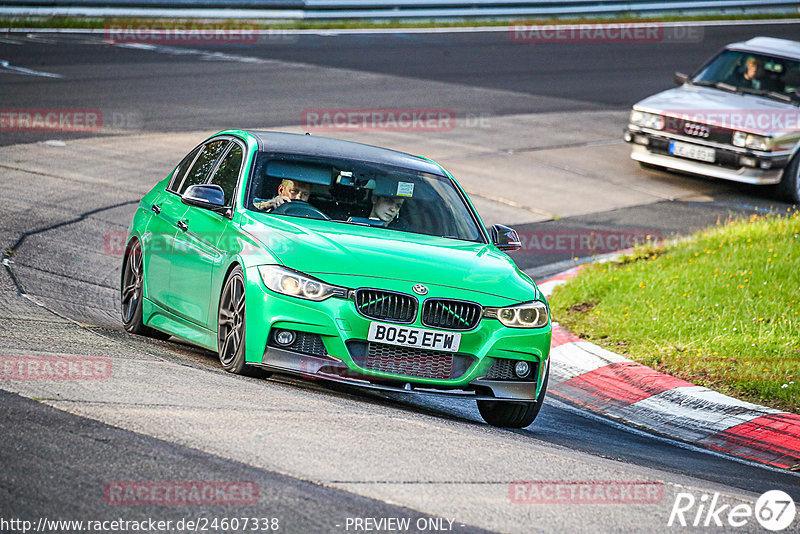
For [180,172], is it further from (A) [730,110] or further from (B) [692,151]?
(A) [730,110]

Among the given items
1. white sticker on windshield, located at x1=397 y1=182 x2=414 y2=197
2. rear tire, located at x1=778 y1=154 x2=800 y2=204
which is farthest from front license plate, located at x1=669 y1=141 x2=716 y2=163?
white sticker on windshield, located at x1=397 y1=182 x2=414 y2=197

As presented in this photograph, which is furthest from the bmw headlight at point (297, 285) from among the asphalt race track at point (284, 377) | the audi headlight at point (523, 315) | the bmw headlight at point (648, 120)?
the bmw headlight at point (648, 120)

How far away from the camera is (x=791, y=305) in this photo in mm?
10359

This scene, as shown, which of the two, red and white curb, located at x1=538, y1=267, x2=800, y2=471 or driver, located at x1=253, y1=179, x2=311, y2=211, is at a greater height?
driver, located at x1=253, y1=179, x2=311, y2=211

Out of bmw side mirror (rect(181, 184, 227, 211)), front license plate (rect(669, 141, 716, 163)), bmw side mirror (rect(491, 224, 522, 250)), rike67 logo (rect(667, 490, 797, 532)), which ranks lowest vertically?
front license plate (rect(669, 141, 716, 163))

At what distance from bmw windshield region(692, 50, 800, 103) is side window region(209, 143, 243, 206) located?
11451mm

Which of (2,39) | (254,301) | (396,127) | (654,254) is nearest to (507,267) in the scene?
(254,301)

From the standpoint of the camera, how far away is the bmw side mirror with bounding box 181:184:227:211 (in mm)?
7613

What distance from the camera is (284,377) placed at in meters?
7.55

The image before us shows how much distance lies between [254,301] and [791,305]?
18.3 ft

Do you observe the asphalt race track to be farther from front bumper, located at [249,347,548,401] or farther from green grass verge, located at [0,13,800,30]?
green grass verge, located at [0,13,800,30]

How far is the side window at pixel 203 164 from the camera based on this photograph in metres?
8.56

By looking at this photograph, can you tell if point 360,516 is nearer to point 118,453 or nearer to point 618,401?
point 118,453

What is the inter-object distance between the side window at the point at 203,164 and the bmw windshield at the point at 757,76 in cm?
1121
